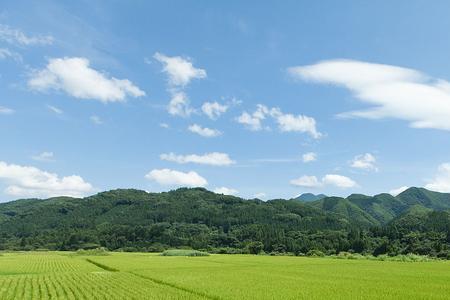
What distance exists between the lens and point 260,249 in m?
158

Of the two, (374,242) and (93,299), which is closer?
(93,299)

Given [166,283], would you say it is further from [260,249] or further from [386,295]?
[260,249]

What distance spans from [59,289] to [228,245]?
497ft

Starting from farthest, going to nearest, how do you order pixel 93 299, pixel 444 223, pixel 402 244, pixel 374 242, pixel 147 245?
pixel 147 245 → pixel 444 223 → pixel 374 242 → pixel 402 244 → pixel 93 299

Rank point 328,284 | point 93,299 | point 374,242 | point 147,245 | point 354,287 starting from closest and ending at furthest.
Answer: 1. point 93,299
2. point 354,287
3. point 328,284
4. point 374,242
5. point 147,245

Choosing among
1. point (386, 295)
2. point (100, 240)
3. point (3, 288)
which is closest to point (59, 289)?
point (3, 288)

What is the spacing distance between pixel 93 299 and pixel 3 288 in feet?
42.6

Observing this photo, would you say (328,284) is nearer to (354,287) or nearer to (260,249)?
(354,287)

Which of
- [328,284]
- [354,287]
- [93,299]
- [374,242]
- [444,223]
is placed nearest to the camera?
[93,299]

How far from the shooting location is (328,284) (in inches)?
1622

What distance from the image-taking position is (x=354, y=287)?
37938 millimetres

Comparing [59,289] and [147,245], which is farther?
[147,245]

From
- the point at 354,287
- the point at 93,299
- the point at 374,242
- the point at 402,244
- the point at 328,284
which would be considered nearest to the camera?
the point at 93,299

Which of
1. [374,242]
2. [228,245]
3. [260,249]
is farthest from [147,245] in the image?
[374,242]
